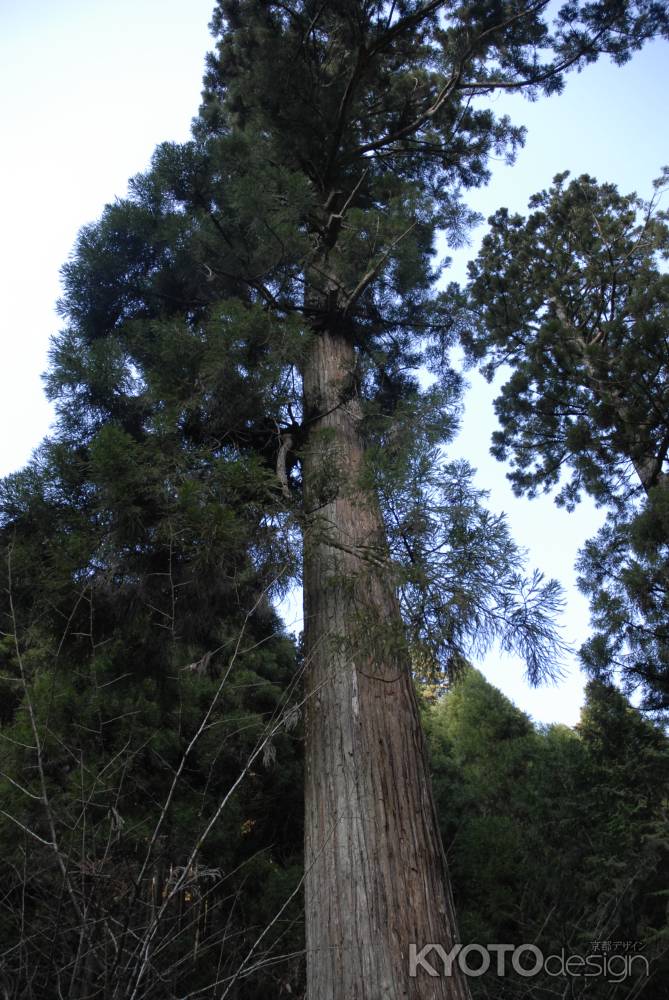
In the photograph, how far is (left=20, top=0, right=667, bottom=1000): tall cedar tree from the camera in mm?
2572

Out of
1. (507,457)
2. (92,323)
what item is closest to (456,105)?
(507,457)

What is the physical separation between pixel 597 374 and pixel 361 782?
17.6ft

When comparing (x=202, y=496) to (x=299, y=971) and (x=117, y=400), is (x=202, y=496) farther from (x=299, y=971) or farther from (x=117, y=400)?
(x=299, y=971)

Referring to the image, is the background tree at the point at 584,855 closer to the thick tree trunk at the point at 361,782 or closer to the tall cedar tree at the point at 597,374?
the tall cedar tree at the point at 597,374

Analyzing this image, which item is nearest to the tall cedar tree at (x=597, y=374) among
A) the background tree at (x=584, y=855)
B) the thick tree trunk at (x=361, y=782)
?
the background tree at (x=584, y=855)

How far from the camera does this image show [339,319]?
528cm

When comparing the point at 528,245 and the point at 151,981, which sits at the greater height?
the point at 528,245

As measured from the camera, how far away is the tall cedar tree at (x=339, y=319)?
8.44ft

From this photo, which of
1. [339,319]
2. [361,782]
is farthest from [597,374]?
[361,782]

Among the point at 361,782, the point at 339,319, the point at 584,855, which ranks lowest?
the point at 584,855

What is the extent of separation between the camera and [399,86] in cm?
714

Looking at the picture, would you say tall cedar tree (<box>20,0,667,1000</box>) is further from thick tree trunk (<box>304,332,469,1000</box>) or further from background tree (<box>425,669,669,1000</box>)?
background tree (<box>425,669,669,1000</box>)

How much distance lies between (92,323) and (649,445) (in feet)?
17.4

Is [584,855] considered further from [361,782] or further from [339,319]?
[339,319]
